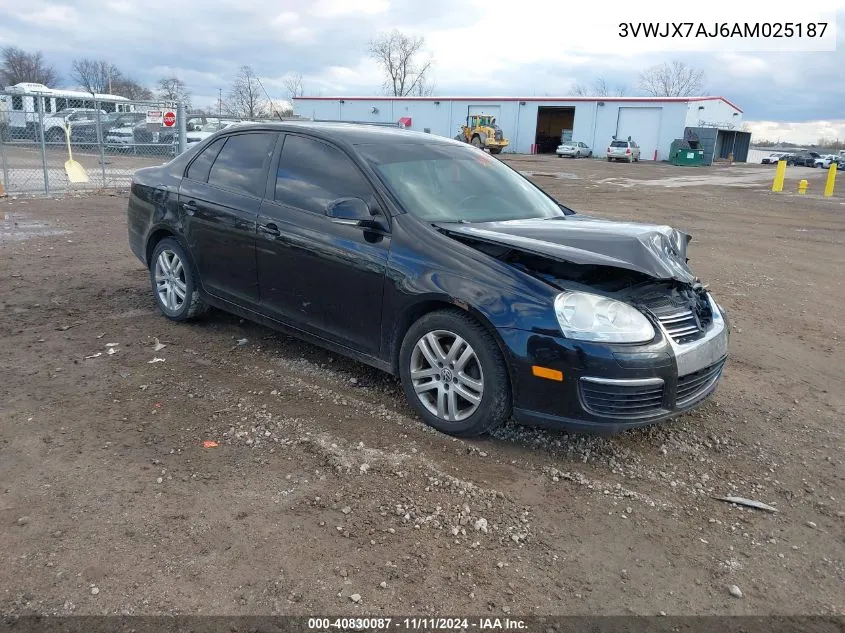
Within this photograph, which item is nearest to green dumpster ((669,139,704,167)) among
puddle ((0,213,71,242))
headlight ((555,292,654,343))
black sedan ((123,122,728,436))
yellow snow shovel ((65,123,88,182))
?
yellow snow shovel ((65,123,88,182))

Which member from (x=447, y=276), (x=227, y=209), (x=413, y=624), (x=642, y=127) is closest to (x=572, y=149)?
(x=642, y=127)

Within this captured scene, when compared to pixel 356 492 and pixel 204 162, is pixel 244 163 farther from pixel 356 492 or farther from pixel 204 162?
pixel 356 492

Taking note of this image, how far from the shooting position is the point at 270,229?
15.1 feet

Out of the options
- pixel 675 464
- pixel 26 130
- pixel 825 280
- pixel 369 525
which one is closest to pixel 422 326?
pixel 369 525

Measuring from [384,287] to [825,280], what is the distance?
7.15 metres

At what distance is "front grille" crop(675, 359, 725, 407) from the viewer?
3604 mm

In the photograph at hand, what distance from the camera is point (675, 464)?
12.1 feet

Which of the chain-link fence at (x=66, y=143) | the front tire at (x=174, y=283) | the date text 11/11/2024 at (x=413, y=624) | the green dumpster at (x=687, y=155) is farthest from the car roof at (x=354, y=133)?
the green dumpster at (x=687, y=155)

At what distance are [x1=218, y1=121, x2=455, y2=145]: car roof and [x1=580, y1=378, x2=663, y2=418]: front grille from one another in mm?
2245

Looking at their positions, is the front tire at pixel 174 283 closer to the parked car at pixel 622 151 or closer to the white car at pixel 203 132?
the white car at pixel 203 132

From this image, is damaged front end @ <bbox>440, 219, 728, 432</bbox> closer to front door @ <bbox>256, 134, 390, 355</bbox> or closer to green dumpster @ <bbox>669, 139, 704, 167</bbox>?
front door @ <bbox>256, 134, 390, 355</bbox>

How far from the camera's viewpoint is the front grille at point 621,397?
3.39m

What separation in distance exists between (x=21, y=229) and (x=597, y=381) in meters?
9.58

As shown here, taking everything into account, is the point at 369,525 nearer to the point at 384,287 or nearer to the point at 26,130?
the point at 384,287
